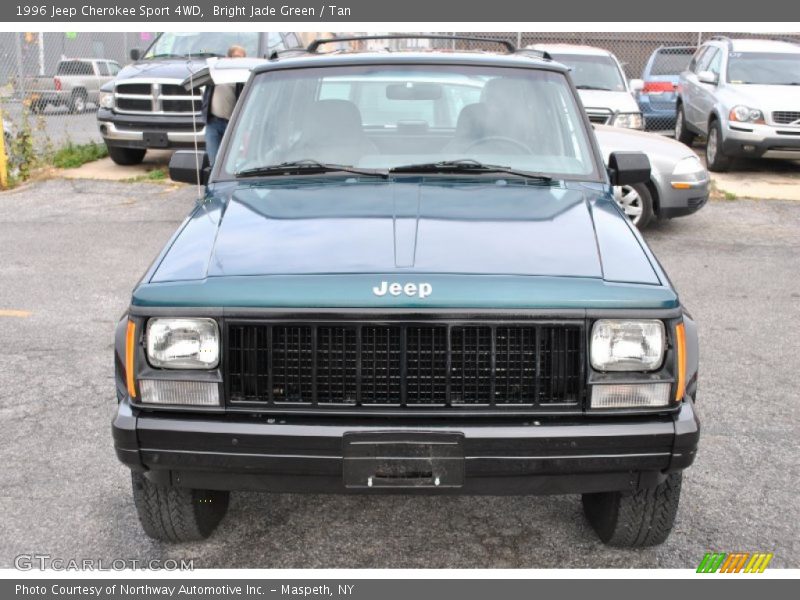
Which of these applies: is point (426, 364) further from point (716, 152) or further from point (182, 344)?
point (716, 152)

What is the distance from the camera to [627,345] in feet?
9.80

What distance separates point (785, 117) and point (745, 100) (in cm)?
58

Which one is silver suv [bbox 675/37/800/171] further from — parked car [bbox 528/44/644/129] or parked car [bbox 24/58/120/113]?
parked car [bbox 24/58/120/113]

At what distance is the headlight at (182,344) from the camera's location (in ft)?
9.82

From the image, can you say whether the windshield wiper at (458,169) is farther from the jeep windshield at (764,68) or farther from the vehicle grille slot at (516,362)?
the jeep windshield at (764,68)

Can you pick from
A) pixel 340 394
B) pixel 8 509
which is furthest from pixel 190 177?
pixel 340 394

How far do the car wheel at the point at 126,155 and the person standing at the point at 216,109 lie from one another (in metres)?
3.83

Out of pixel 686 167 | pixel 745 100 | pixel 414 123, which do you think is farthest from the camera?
pixel 745 100

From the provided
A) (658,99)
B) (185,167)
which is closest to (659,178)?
(185,167)

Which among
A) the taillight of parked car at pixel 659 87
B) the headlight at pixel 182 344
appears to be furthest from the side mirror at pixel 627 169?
the taillight of parked car at pixel 659 87

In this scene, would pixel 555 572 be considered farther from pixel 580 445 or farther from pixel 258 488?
pixel 258 488

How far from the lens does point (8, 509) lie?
3.86 metres

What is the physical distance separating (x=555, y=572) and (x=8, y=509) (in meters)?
2.25

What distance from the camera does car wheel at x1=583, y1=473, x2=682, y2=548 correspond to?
3.34m
